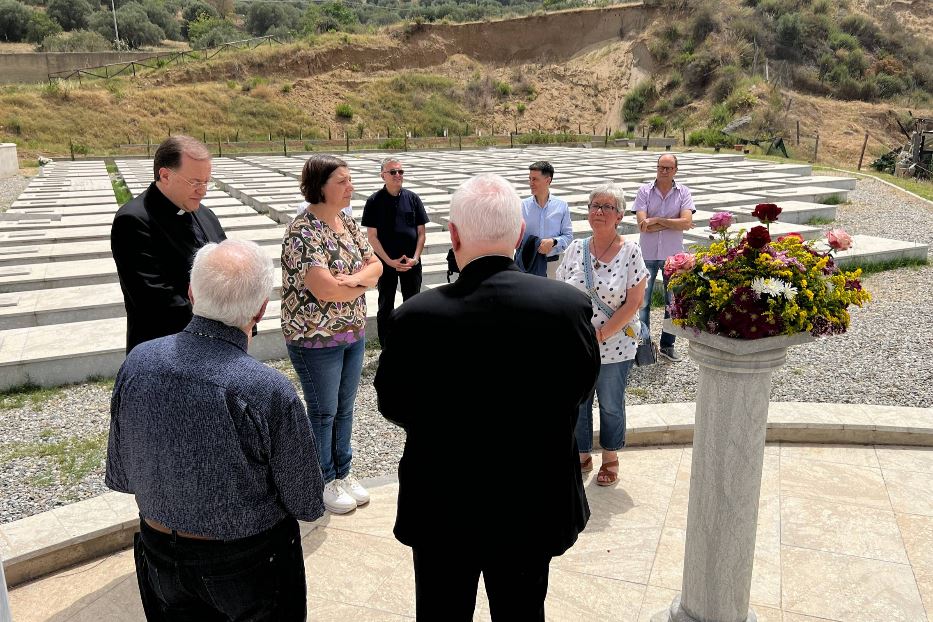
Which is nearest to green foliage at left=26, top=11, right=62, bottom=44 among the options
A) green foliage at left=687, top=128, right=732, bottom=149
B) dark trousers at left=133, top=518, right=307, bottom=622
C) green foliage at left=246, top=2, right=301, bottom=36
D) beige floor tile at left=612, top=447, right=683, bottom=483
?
Answer: green foliage at left=246, top=2, right=301, bottom=36

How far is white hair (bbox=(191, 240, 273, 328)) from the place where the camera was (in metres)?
1.87

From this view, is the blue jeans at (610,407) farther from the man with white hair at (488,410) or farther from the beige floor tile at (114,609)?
the beige floor tile at (114,609)

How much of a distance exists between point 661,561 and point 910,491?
1.57 meters

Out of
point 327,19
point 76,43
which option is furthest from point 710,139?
point 76,43

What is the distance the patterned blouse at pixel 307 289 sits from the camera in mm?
3117

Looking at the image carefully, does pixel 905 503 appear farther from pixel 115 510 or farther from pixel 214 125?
pixel 214 125

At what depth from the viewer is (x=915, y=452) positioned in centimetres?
411

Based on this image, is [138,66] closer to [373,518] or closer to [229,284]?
[373,518]

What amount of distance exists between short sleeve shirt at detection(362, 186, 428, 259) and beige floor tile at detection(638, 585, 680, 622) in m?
3.35

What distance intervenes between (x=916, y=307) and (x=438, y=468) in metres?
7.19

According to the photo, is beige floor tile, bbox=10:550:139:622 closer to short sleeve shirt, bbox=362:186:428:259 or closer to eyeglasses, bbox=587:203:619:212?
eyeglasses, bbox=587:203:619:212

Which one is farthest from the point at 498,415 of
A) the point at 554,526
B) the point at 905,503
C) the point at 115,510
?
the point at 905,503

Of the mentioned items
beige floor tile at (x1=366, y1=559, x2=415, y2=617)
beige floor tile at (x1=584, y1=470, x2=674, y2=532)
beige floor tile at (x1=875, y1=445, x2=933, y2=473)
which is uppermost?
beige floor tile at (x1=875, y1=445, x2=933, y2=473)

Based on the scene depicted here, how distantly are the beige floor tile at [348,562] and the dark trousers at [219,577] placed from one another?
3.16ft
